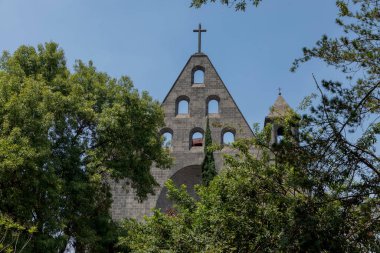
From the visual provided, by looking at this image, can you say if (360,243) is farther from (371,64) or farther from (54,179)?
(54,179)

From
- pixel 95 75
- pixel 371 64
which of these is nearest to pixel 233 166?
pixel 371 64

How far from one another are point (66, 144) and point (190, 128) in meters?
11.1

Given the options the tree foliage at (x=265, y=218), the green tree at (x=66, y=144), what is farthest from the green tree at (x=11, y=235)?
the tree foliage at (x=265, y=218)

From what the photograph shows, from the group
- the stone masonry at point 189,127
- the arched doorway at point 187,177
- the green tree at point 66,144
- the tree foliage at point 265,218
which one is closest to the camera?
the tree foliage at point 265,218

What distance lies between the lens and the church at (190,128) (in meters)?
27.9

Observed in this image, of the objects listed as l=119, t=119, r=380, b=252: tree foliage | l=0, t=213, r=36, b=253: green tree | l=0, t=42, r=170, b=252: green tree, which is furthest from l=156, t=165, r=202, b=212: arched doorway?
l=0, t=213, r=36, b=253: green tree

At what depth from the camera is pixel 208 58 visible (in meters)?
31.9

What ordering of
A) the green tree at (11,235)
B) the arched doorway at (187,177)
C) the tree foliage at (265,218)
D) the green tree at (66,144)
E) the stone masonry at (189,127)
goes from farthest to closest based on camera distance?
the arched doorway at (187,177)
the stone masonry at (189,127)
the green tree at (66,144)
the green tree at (11,235)
the tree foliage at (265,218)

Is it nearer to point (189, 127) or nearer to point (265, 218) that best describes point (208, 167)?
point (189, 127)

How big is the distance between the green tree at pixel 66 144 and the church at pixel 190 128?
6.00 m

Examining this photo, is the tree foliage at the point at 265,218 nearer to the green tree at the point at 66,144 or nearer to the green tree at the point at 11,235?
the green tree at the point at 66,144

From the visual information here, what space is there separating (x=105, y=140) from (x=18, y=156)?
5.18 m

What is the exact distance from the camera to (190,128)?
29.7m

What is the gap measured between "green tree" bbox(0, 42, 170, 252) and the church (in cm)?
600
